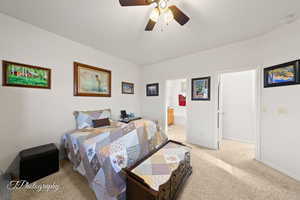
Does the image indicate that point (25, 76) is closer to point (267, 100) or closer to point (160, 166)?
point (160, 166)

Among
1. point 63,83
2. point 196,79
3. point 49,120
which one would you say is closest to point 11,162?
point 49,120

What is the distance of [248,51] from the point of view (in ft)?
8.15

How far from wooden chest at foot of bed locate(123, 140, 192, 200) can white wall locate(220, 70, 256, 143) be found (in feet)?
9.54

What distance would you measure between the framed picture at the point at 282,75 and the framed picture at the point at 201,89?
1098mm

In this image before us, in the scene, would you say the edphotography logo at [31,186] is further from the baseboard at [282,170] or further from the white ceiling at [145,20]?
the baseboard at [282,170]

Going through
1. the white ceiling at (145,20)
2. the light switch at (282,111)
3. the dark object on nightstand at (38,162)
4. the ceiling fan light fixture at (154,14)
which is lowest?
the dark object on nightstand at (38,162)

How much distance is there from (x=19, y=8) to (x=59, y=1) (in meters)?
0.72

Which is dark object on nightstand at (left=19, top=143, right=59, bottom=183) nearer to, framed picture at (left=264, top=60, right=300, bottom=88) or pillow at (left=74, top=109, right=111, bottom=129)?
pillow at (left=74, top=109, right=111, bottom=129)

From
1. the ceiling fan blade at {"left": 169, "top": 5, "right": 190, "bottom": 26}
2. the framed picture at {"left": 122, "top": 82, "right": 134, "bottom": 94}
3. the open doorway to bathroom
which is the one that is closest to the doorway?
the open doorway to bathroom

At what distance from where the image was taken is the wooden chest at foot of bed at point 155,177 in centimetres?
110

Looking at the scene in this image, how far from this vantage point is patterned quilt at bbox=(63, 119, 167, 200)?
4.34ft

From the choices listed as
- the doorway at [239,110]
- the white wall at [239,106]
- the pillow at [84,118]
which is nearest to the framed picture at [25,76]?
the pillow at [84,118]

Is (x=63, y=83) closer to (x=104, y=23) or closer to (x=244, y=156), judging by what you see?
(x=104, y=23)

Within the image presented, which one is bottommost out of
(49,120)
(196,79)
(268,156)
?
(268,156)
